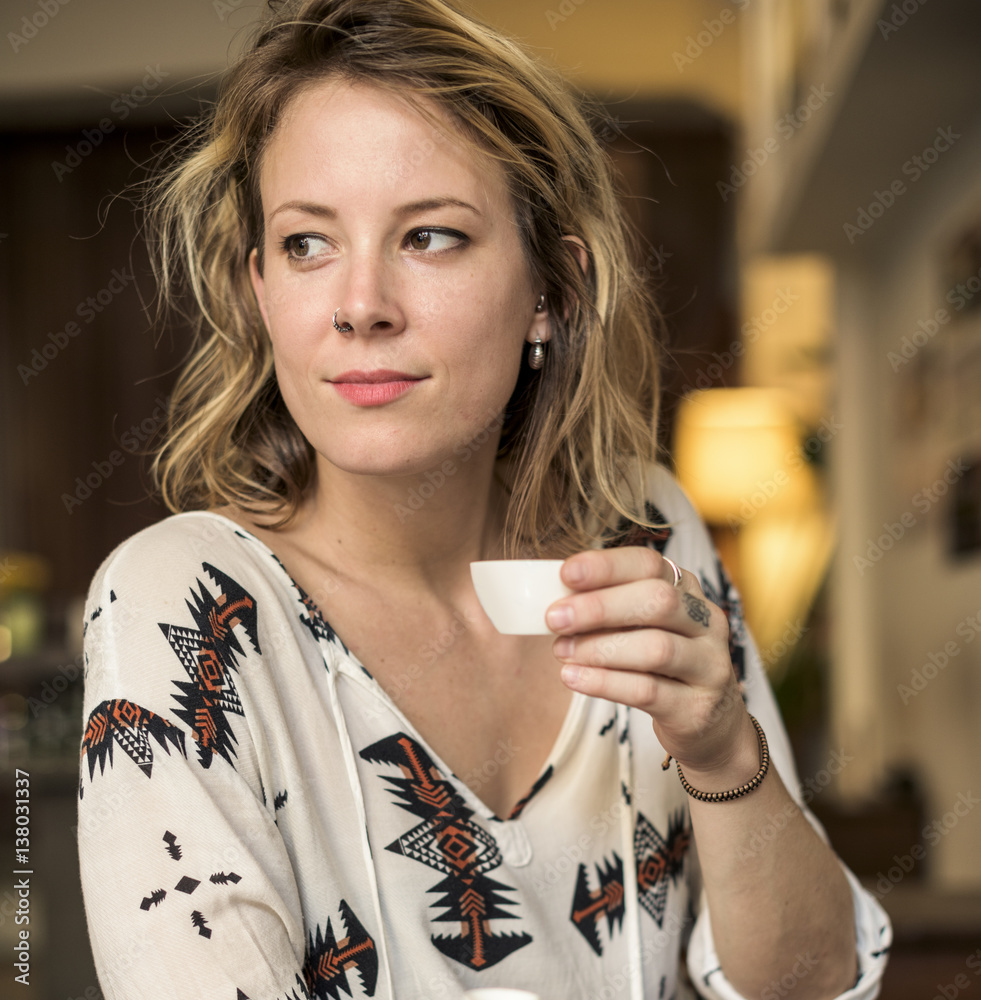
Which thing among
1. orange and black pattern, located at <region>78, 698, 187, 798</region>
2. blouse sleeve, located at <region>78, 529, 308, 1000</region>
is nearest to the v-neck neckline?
blouse sleeve, located at <region>78, 529, 308, 1000</region>

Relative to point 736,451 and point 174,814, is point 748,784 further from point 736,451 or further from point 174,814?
point 736,451

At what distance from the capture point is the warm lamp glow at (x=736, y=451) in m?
4.86

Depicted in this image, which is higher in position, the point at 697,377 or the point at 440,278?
the point at 697,377

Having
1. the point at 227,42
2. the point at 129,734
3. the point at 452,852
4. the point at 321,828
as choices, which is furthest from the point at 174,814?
the point at 227,42

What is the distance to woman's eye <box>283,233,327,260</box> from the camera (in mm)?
1079

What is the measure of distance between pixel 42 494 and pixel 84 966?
2.90 m

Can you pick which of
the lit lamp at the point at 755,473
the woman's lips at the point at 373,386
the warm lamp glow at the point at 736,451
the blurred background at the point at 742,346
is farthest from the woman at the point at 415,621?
the warm lamp glow at the point at 736,451

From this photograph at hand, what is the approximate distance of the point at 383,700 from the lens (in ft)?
3.56

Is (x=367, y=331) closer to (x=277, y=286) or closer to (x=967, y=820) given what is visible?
(x=277, y=286)

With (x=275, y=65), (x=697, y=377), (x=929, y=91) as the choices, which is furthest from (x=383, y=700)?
(x=697, y=377)

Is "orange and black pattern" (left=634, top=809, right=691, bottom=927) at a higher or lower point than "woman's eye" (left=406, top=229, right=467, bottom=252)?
lower

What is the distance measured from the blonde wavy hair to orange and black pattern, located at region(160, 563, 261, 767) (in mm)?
197

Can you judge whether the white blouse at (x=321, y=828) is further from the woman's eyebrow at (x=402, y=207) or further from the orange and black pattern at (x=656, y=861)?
the woman's eyebrow at (x=402, y=207)

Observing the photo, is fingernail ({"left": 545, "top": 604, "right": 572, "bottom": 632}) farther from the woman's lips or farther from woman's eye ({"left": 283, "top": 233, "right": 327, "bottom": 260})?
woman's eye ({"left": 283, "top": 233, "right": 327, "bottom": 260})
